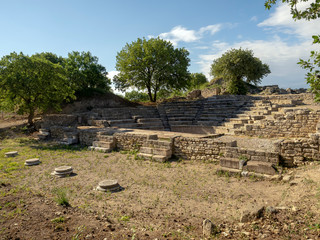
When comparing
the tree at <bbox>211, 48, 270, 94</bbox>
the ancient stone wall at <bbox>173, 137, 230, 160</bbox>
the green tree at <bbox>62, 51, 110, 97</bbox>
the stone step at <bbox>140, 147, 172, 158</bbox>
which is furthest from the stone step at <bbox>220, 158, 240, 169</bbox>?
the tree at <bbox>211, 48, 270, 94</bbox>

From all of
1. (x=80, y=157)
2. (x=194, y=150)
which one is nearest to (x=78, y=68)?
(x=80, y=157)

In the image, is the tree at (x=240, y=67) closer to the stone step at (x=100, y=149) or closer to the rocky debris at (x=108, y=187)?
the stone step at (x=100, y=149)

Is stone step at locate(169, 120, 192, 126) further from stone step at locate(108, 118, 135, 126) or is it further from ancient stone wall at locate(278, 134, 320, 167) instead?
ancient stone wall at locate(278, 134, 320, 167)

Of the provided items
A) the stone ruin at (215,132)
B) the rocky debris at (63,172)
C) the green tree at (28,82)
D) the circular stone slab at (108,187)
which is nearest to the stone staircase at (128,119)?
the stone ruin at (215,132)

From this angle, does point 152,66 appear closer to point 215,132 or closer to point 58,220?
point 215,132

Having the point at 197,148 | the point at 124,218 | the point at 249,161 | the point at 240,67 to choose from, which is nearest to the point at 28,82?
the point at 197,148

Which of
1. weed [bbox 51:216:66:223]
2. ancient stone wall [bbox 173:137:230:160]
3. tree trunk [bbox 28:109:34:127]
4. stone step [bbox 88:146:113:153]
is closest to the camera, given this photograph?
weed [bbox 51:216:66:223]

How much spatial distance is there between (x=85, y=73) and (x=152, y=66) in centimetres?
774

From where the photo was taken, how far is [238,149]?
29.1ft

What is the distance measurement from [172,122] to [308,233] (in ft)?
52.2

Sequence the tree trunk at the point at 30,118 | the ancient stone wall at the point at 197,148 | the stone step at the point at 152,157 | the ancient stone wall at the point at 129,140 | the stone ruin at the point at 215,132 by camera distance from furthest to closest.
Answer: the tree trunk at the point at 30,118 → the ancient stone wall at the point at 129,140 → the stone step at the point at 152,157 → the ancient stone wall at the point at 197,148 → the stone ruin at the point at 215,132

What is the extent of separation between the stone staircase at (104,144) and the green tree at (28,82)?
19.0ft

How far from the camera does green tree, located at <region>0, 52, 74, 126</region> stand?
14438mm

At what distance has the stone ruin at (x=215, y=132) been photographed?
8.30 m
